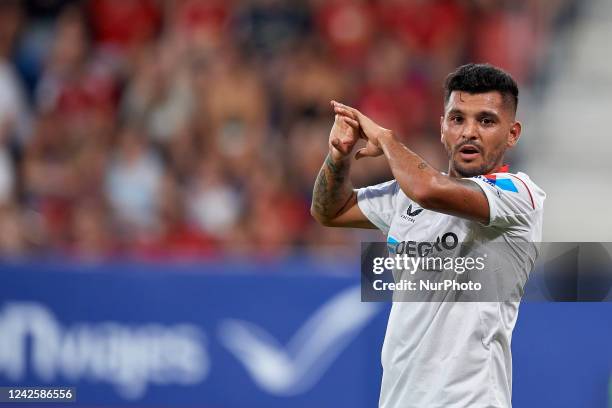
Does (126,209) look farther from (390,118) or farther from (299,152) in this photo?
(390,118)

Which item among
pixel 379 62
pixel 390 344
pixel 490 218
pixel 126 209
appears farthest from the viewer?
pixel 379 62

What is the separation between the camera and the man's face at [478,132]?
409 cm

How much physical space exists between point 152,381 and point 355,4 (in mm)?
4780

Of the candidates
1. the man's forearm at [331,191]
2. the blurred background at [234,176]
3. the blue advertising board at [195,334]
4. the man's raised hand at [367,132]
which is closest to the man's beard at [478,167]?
the man's raised hand at [367,132]

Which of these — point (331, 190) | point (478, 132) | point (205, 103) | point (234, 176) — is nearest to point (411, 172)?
point (478, 132)

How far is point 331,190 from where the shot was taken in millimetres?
4562

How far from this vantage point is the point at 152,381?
24.7 ft

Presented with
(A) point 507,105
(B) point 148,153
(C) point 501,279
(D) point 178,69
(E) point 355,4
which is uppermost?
(E) point 355,4

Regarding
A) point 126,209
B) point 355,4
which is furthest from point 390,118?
point 126,209

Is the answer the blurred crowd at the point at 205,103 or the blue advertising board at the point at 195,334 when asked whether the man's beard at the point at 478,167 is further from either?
the blurred crowd at the point at 205,103

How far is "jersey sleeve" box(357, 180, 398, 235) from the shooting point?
14.5 ft

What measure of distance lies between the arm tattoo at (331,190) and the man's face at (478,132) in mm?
563

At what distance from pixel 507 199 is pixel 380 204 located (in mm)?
735

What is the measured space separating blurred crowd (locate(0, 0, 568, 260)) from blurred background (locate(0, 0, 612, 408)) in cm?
2
